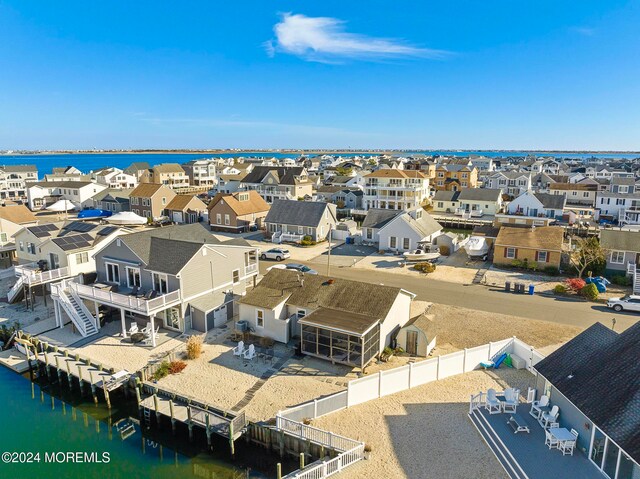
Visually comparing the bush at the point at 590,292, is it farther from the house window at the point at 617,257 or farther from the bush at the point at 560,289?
the house window at the point at 617,257

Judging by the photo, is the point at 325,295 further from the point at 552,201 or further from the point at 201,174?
the point at 201,174

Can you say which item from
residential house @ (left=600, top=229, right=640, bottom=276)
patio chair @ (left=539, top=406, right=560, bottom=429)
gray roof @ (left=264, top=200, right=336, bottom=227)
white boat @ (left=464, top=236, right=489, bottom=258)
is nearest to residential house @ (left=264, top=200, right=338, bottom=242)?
gray roof @ (left=264, top=200, right=336, bottom=227)

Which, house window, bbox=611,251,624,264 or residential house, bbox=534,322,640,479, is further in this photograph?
house window, bbox=611,251,624,264

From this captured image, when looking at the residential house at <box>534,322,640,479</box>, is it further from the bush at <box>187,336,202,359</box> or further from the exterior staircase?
the exterior staircase

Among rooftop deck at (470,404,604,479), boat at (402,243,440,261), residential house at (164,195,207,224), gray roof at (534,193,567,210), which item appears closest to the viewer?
rooftop deck at (470,404,604,479)

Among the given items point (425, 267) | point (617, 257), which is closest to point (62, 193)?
point (425, 267)
